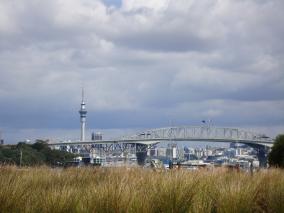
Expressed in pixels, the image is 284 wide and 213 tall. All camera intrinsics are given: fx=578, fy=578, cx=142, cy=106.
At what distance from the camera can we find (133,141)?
13962 cm

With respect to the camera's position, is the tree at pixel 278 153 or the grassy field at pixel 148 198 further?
the tree at pixel 278 153

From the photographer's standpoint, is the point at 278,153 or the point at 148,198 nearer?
the point at 148,198

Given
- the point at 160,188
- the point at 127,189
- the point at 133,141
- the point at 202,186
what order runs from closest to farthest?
the point at 127,189
the point at 160,188
the point at 202,186
the point at 133,141

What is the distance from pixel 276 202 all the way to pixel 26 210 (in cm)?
498

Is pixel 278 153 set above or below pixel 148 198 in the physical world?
above

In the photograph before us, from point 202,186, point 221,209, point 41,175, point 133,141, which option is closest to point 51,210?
point 221,209

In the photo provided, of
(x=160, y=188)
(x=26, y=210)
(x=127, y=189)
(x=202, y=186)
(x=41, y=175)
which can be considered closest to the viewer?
(x=26, y=210)

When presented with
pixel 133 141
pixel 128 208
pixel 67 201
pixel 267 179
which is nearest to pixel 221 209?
pixel 128 208

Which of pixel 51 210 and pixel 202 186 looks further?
pixel 202 186

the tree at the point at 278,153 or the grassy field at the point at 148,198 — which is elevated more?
the tree at the point at 278,153

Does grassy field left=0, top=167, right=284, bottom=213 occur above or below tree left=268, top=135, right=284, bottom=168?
below

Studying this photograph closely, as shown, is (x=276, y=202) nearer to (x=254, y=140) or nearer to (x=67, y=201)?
(x=67, y=201)

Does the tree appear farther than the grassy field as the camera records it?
Yes

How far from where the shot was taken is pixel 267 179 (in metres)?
15.2
